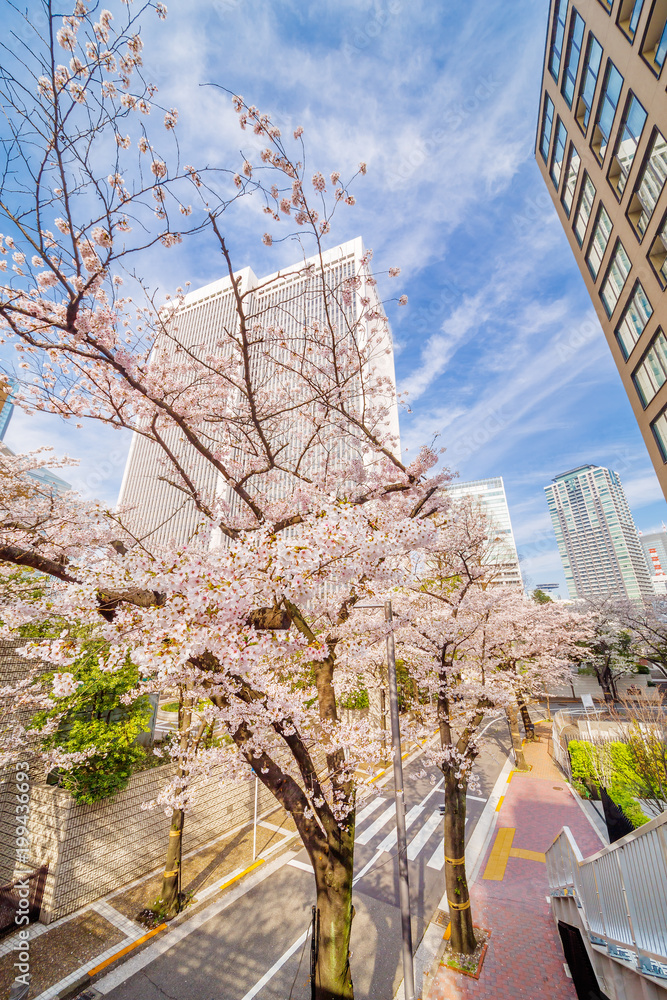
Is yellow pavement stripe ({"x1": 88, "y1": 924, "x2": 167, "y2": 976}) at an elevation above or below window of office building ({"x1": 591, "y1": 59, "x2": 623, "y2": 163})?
below

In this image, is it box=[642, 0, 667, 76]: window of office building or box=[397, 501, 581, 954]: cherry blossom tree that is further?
box=[642, 0, 667, 76]: window of office building

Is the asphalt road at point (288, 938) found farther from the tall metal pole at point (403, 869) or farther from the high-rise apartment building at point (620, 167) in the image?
the high-rise apartment building at point (620, 167)

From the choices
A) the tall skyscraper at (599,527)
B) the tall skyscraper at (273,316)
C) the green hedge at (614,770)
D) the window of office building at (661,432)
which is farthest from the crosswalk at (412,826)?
the tall skyscraper at (599,527)

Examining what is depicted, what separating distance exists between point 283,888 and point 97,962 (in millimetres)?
4565

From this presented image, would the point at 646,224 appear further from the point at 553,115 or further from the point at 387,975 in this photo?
the point at 387,975

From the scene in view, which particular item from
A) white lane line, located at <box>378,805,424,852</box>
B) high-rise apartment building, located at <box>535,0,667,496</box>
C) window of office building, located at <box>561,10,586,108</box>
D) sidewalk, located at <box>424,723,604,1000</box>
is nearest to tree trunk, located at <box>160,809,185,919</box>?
sidewalk, located at <box>424,723,604,1000</box>

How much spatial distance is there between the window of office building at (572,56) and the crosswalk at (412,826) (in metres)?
29.4

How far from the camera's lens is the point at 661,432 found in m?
15.0

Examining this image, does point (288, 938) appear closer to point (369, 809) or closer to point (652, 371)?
point (369, 809)

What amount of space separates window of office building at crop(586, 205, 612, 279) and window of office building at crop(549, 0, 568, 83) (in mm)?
7667

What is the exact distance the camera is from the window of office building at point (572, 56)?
15.7 metres

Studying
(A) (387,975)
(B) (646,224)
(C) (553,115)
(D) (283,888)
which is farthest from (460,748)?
(C) (553,115)

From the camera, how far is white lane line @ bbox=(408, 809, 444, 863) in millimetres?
12930

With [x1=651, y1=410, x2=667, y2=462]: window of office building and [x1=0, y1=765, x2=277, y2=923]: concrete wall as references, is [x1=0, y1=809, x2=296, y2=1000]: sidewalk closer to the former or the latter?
[x1=0, y1=765, x2=277, y2=923]: concrete wall
